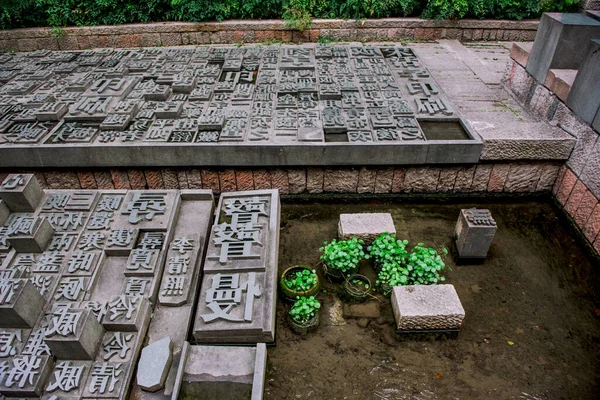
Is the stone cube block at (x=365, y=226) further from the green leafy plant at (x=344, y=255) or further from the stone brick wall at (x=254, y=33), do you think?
the stone brick wall at (x=254, y=33)

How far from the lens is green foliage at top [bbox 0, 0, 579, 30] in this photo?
34.9 feet

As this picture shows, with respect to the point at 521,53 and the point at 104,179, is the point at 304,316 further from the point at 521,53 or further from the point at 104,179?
the point at 521,53

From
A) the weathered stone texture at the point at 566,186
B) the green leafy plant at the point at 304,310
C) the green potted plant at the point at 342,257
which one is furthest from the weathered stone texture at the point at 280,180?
the weathered stone texture at the point at 566,186

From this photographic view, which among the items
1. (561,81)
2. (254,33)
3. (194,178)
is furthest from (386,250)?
(254,33)

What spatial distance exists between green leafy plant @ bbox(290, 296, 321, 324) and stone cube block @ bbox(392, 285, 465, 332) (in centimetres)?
100

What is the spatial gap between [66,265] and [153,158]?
218cm

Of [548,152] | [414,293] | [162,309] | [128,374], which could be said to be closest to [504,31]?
[548,152]

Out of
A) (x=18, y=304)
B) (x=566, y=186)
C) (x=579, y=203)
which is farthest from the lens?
(x=566, y=186)

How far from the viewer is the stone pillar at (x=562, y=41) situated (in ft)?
22.1

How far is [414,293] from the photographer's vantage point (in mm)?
5105

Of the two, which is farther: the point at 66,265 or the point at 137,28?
the point at 137,28

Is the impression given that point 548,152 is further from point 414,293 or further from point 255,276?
point 255,276

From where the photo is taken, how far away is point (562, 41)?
270 inches

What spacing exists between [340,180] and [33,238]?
4.40 m
